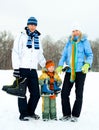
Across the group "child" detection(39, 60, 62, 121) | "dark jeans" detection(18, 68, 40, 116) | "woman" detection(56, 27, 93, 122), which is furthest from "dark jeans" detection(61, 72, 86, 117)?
"dark jeans" detection(18, 68, 40, 116)

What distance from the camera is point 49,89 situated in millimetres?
7090

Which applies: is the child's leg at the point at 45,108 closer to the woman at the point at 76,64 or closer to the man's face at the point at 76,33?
the woman at the point at 76,64

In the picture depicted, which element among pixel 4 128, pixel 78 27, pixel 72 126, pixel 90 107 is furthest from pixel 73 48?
pixel 90 107

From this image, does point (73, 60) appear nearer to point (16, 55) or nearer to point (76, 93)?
point (76, 93)

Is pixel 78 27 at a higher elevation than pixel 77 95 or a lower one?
higher

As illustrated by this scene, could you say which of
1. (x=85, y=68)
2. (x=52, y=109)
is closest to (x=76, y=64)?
(x=85, y=68)

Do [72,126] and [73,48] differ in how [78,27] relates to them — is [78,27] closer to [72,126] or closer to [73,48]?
[73,48]

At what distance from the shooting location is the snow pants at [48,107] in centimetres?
706

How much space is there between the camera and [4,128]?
623 cm

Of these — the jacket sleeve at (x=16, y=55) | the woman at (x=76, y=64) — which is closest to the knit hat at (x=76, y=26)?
the woman at (x=76, y=64)

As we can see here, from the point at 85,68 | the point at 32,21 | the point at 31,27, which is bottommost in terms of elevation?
the point at 85,68

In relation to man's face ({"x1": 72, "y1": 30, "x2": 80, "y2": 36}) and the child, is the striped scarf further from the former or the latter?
the child

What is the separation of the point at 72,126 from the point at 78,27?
6.02 ft

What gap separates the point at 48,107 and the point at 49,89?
0.33 m
